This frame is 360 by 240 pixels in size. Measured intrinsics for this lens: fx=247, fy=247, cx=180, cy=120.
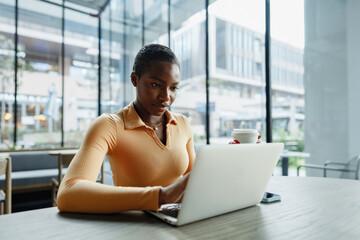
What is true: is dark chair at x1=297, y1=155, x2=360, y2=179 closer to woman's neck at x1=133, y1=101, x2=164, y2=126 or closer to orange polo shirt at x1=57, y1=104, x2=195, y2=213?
orange polo shirt at x1=57, y1=104, x2=195, y2=213

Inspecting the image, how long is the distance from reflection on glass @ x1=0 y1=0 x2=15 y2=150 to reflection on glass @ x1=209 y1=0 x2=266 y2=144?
4281 millimetres

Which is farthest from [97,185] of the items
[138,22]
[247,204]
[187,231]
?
[138,22]

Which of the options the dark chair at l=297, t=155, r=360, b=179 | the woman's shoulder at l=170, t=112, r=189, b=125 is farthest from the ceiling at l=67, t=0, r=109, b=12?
the woman's shoulder at l=170, t=112, r=189, b=125

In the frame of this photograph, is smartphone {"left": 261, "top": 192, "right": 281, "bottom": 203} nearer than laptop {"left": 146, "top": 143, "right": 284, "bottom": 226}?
No

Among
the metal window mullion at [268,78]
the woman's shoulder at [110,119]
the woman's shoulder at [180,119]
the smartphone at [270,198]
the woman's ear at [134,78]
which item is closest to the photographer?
the smartphone at [270,198]

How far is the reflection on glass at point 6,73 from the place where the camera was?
512 centimetres

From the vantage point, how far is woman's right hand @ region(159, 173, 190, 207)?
623 millimetres

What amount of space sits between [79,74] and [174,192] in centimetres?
613

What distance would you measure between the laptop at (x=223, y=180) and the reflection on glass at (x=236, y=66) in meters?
2.20

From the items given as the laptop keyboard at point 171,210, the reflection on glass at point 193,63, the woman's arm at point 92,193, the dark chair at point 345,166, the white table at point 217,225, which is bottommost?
the dark chair at point 345,166

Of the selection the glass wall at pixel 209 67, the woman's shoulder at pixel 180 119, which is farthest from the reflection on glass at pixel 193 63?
the woman's shoulder at pixel 180 119

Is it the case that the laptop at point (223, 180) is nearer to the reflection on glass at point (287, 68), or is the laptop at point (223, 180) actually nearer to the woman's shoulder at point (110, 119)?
the woman's shoulder at point (110, 119)

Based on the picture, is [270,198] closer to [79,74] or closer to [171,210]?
[171,210]

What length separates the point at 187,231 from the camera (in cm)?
59
